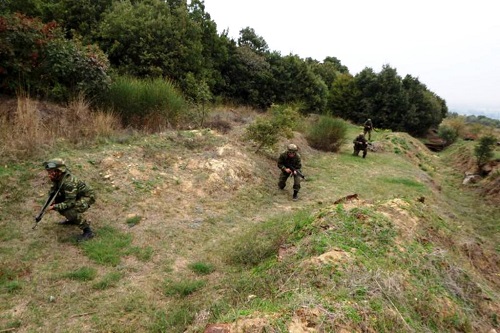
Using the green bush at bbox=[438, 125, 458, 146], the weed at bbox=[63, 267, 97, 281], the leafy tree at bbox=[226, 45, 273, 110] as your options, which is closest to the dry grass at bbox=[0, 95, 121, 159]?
the weed at bbox=[63, 267, 97, 281]

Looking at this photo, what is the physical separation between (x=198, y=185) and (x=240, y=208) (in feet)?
4.01

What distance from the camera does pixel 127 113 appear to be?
10.5 metres

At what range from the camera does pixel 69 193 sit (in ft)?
18.0

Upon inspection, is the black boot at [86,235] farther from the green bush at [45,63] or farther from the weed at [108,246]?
the green bush at [45,63]

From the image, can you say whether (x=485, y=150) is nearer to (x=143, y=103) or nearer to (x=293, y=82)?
(x=293, y=82)

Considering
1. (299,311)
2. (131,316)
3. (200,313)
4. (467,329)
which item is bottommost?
(131,316)

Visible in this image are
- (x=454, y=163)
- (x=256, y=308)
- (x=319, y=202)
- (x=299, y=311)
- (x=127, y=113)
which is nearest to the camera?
(x=299, y=311)

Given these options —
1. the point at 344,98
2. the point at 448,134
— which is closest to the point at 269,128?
the point at 448,134

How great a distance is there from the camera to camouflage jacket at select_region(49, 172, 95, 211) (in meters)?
5.46

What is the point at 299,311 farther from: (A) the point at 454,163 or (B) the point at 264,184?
(A) the point at 454,163

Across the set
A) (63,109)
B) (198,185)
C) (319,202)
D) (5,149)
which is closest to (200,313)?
(198,185)

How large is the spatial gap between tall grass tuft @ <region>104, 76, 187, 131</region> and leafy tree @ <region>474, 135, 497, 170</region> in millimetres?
14502

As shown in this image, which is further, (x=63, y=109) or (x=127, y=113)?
(x=127, y=113)

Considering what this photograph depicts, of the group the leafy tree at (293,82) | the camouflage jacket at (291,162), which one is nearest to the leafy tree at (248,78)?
the leafy tree at (293,82)
